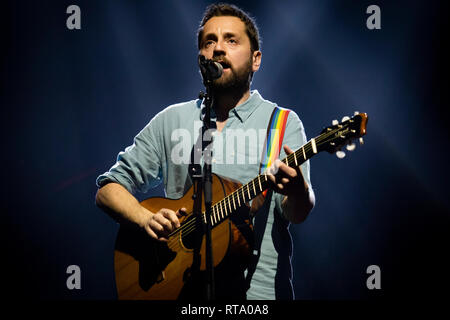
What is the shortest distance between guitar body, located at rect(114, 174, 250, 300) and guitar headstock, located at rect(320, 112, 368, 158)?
1.69ft

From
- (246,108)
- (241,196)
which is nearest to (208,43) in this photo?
(246,108)

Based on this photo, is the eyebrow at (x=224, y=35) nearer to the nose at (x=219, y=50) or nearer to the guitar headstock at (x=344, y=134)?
the nose at (x=219, y=50)

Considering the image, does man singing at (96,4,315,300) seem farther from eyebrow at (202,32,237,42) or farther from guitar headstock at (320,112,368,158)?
guitar headstock at (320,112,368,158)

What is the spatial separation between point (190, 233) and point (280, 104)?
5.65ft

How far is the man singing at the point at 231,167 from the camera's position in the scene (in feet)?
6.22

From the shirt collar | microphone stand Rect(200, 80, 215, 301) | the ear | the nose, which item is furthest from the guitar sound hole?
the ear

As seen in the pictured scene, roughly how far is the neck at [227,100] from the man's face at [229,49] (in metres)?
0.04

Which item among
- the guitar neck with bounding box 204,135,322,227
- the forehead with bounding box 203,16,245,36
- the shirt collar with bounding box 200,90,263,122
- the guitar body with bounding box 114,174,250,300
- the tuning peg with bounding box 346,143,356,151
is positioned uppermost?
the forehead with bounding box 203,16,245,36

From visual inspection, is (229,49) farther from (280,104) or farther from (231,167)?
(280,104)

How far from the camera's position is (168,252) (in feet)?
6.70

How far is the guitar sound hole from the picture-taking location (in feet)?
6.42
